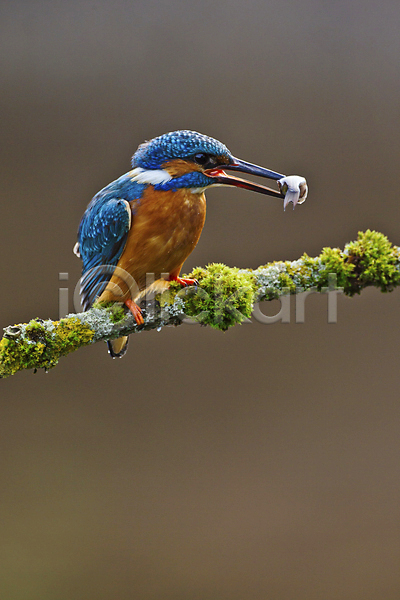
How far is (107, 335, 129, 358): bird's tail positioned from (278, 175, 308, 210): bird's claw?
0.73 m

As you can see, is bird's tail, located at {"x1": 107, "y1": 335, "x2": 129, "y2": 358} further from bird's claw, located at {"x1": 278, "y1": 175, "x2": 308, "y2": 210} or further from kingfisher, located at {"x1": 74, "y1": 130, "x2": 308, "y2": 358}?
bird's claw, located at {"x1": 278, "y1": 175, "x2": 308, "y2": 210}

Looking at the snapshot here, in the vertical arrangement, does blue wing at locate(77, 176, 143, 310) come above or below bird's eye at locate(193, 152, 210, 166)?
below

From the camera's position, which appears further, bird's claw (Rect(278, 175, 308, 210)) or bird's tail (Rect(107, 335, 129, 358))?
bird's tail (Rect(107, 335, 129, 358))

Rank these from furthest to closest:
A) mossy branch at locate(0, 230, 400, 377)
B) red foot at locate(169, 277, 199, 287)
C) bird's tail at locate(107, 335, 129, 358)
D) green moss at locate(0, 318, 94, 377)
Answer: bird's tail at locate(107, 335, 129, 358), red foot at locate(169, 277, 199, 287), mossy branch at locate(0, 230, 400, 377), green moss at locate(0, 318, 94, 377)

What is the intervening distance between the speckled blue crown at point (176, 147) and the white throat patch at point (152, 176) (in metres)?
0.02

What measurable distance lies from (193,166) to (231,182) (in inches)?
4.8

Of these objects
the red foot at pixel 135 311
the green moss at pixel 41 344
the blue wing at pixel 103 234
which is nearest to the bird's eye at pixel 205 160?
the blue wing at pixel 103 234

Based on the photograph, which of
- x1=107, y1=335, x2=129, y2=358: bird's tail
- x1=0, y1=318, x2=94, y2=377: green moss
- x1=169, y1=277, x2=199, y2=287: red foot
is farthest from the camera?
x1=107, y1=335, x2=129, y2=358: bird's tail

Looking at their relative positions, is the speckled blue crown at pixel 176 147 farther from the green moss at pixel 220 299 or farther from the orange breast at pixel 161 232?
the green moss at pixel 220 299

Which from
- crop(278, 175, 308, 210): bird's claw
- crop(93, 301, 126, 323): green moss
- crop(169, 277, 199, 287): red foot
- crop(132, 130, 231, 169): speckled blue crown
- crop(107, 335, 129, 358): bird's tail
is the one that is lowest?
crop(107, 335, 129, 358): bird's tail

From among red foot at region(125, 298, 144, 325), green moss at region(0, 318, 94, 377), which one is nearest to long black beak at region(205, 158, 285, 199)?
red foot at region(125, 298, 144, 325)

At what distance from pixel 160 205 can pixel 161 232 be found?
0.26 feet

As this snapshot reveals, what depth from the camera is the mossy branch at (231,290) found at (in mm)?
1516

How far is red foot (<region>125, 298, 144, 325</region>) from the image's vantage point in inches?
63.0
